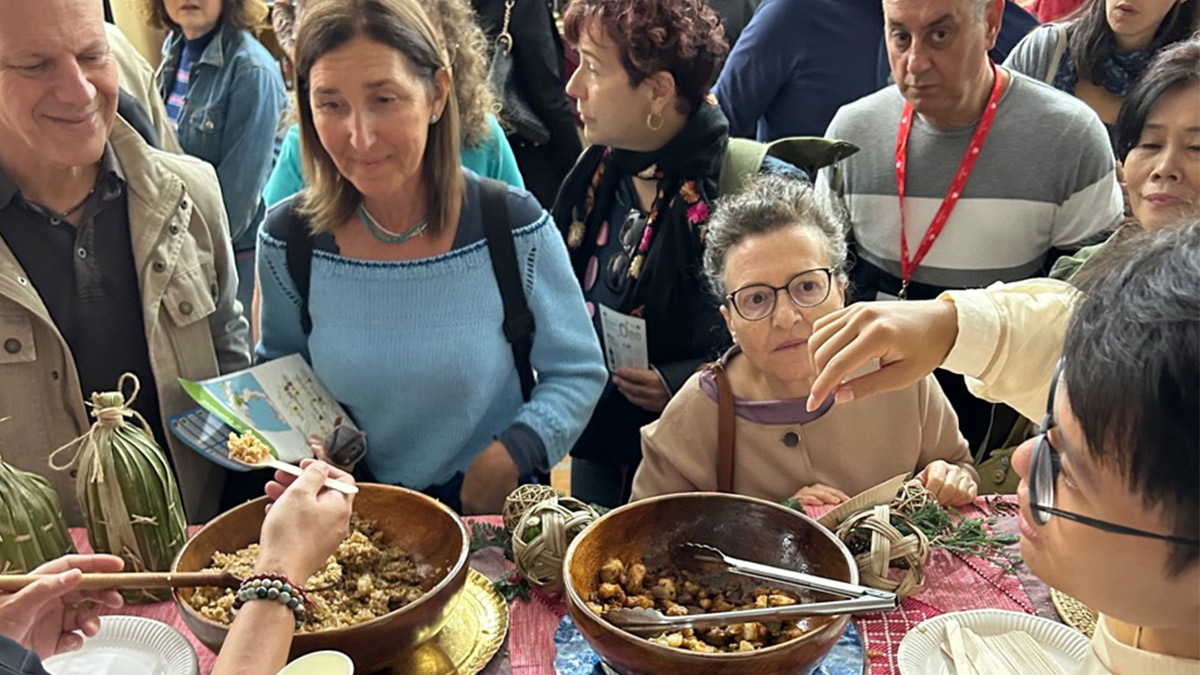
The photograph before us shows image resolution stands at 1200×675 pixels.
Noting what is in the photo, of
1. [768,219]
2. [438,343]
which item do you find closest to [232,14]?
[438,343]

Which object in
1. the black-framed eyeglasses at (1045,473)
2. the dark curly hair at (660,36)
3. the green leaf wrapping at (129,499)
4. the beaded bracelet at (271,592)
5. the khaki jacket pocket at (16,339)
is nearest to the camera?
the black-framed eyeglasses at (1045,473)

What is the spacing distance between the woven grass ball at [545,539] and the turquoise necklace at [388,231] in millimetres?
736

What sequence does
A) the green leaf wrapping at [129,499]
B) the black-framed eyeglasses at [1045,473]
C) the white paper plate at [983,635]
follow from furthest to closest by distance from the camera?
the green leaf wrapping at [129,499], the white paper plate at [983,635], the black-framed eyeglasses at [1045,473]

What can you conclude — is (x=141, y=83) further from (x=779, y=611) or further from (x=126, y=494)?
(x=779, y=611)

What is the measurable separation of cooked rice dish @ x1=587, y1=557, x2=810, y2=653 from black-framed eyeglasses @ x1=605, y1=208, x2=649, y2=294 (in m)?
1.03

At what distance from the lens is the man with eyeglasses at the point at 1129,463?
0.77 meters

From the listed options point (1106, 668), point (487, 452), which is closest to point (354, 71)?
point (487, 452)

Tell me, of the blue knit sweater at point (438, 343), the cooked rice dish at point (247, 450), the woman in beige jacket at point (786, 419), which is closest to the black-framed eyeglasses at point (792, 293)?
the woman in beige jacket at point (786, 419)

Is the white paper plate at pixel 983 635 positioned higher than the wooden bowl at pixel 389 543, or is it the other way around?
the wooden bowl at pixel 389 543

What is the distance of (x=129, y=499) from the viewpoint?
1.30m

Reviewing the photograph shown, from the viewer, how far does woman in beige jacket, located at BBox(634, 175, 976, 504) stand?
5.86 feet

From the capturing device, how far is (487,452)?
1831 mm

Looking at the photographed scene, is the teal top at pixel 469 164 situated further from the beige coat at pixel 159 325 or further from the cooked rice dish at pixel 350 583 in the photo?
the cooked rice dish at pixel 350 583

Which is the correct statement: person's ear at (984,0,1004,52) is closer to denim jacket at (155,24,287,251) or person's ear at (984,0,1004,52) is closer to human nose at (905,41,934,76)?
human nose at (905,41,934,76)
